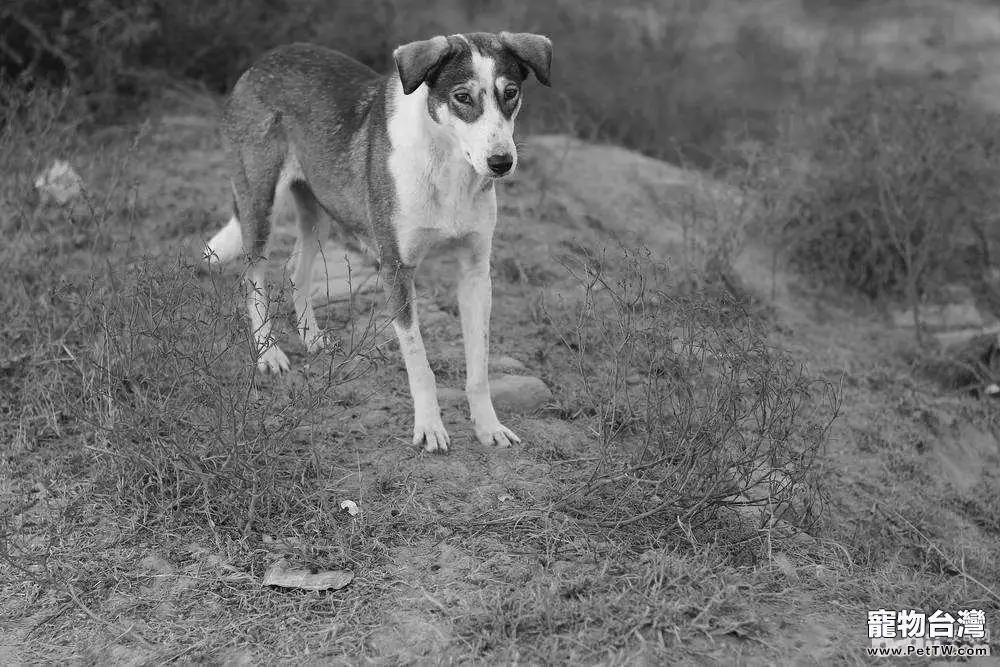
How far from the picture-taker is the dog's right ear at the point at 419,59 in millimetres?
4203

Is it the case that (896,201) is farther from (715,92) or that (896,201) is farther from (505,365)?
(505,365)

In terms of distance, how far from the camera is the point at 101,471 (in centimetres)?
423

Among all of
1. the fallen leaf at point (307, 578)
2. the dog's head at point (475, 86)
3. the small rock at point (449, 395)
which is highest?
the dog's head at point (475, 86)

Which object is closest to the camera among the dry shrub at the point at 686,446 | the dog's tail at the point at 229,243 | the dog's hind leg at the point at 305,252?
the dry shrub at the point at 686,446

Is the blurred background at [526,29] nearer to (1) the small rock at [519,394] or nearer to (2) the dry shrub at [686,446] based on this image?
(1) the small rock at [519,394]

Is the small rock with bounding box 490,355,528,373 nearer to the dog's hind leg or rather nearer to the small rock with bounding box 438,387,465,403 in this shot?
the small rock with bounding box 438,387,465,403

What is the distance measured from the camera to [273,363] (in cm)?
511

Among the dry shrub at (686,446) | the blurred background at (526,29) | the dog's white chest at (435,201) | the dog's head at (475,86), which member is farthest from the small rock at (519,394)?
the blurred background at (526,29)

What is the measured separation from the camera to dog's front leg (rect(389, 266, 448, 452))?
4.54 m

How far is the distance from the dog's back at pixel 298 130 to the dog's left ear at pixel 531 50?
718mm

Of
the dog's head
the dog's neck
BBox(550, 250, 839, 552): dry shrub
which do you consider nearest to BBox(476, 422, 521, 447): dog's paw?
BBox(550, 250, 839, 552): dry shrub

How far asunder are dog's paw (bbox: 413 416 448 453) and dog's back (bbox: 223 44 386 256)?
2.84 feet

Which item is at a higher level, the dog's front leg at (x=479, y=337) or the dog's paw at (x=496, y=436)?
the dog's front leg at (x=479, y=337)

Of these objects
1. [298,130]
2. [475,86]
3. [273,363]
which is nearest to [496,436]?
[273,363]
